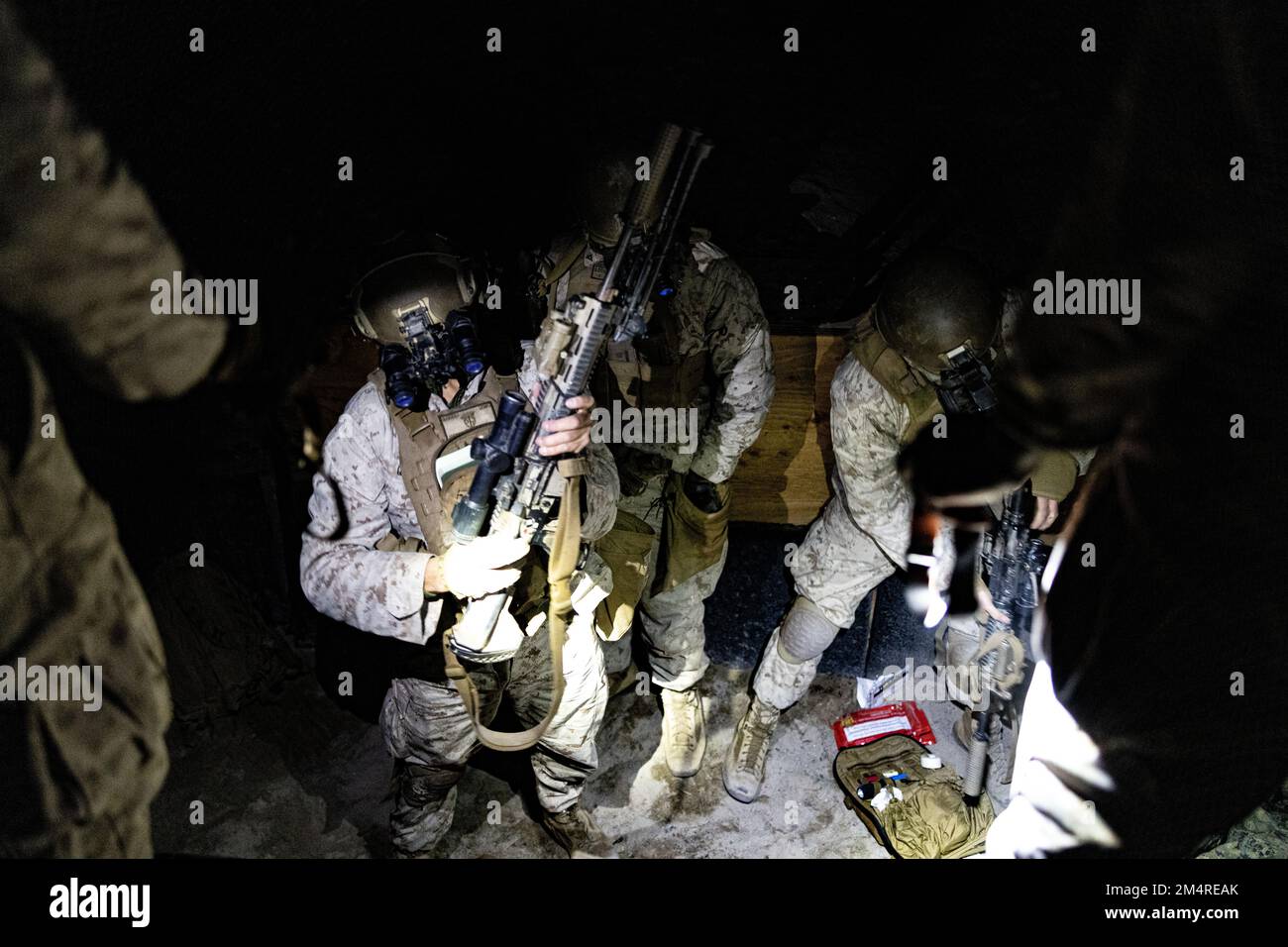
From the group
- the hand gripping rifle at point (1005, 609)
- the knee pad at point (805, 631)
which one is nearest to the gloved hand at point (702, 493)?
the knee pad at point (805, 631)

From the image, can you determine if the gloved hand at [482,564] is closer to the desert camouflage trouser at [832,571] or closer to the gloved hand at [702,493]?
the gloved hand at [702,493]

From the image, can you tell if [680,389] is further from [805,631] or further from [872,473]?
[805,631]

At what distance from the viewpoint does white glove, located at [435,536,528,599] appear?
8.25ft

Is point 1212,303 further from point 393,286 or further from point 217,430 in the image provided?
point 217,430

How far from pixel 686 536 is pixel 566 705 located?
2.52ft

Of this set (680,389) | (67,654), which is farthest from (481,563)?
(67,654)

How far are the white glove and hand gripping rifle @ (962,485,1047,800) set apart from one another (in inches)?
70.7

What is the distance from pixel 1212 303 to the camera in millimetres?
2623

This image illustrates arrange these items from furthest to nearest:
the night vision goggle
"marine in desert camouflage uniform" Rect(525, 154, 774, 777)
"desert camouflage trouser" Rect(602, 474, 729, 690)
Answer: "desert camouflage trouser" Rect(602, 474, 729, 690) < "marine in desert camouflage uniform" Rect(525, 154, 774, 777) < the night vision goggle

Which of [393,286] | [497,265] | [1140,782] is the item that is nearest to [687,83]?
[497,265]

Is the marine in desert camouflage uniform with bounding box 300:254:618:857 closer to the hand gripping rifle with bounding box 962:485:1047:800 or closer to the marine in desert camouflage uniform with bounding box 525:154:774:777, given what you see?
the marine in desert camouflage uniform with bounding box 525:154:774:777

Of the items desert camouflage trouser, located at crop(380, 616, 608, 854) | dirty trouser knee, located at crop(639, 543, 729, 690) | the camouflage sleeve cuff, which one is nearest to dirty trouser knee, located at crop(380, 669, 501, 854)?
desert camouflage trouser, located at crop(380, 616, 608, 854)

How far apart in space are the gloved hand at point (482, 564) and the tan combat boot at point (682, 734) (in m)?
1.43
